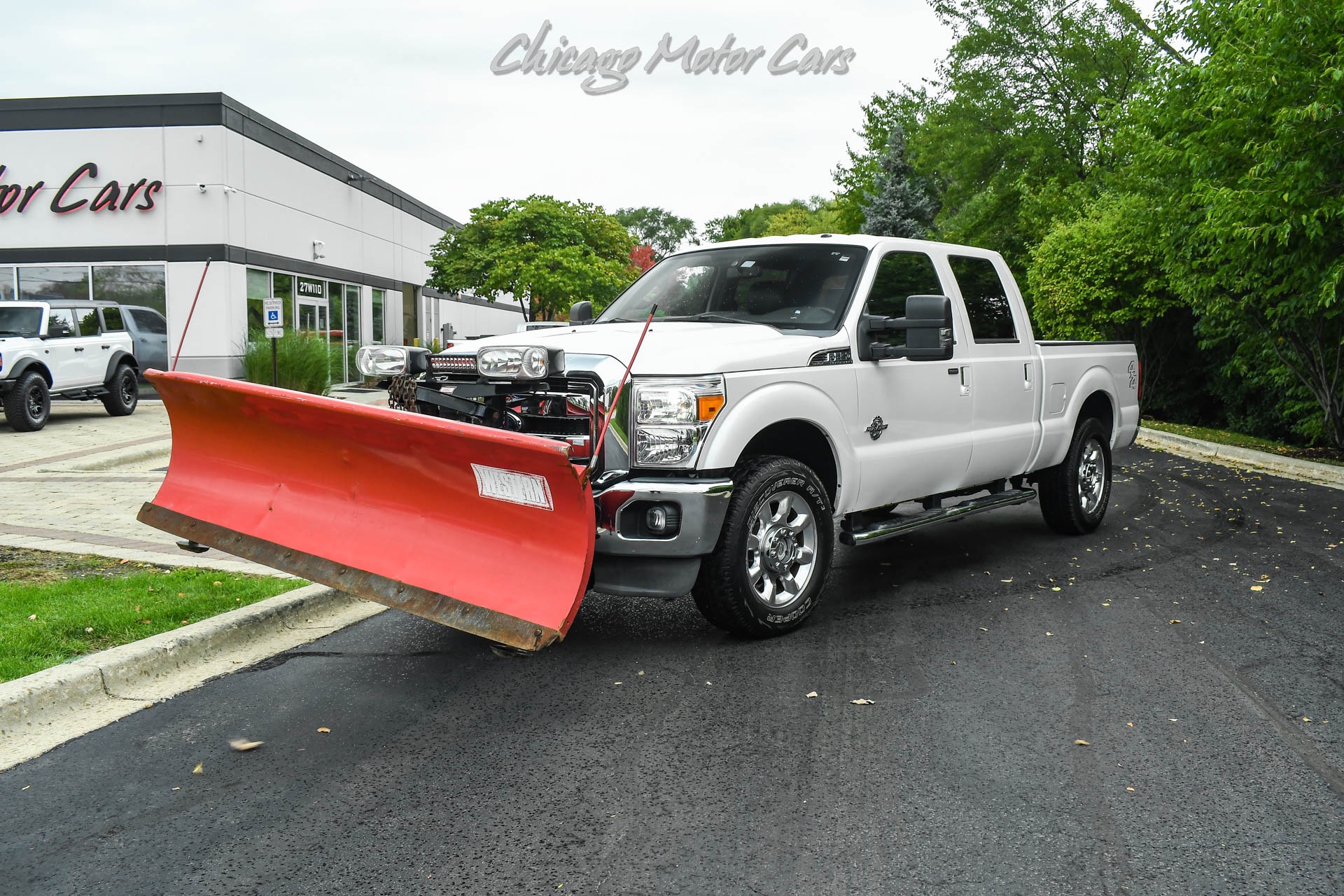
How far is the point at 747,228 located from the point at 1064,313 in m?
93.9

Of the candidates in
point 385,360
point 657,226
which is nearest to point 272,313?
point 385,360

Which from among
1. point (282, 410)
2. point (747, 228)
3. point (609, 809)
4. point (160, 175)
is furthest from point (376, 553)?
point (747, 228)

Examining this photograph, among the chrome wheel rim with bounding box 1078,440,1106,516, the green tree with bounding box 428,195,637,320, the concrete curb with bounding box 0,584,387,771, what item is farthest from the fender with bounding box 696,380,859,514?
the green tree with bounding box 428,195,637,320

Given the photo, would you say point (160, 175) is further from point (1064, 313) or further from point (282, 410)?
point (282, 410)

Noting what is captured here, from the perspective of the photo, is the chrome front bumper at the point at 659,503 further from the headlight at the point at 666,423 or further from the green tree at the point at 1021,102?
the green tree at the point at 1021,102

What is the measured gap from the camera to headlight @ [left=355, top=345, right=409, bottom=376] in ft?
18.2

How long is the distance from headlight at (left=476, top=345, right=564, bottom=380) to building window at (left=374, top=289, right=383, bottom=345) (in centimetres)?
3028

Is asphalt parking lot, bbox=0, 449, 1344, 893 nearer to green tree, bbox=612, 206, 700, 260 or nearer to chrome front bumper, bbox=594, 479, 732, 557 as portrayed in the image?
chrome front bumper, bbox=594, 479, 732, 557

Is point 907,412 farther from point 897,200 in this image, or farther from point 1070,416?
point 897,200

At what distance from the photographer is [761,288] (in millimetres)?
6352

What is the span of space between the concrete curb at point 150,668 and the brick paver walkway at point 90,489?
851 mm

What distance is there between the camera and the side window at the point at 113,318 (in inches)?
733

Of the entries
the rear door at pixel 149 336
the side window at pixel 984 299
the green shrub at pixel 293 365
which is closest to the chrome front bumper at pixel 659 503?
the side window at pixel 984 299

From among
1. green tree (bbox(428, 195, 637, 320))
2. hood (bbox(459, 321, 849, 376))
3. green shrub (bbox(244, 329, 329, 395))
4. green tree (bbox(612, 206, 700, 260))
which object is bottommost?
green shrub (bbox(244, 329, 329, 395))
